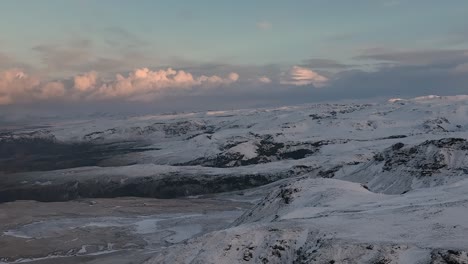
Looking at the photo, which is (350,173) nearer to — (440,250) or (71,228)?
(71,228)

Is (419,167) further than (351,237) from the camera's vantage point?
Yes

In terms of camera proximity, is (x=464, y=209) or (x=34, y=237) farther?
(x=34, y=237)

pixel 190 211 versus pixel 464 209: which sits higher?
pixel 464 209

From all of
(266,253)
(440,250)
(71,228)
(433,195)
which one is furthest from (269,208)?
(71,228)

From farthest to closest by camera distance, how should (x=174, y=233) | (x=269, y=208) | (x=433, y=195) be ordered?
1. (x=174, y=233)
2. (x=269, y=208)
3. (x=433, y=195)

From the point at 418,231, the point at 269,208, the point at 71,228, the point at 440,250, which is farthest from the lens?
the point at 71,228

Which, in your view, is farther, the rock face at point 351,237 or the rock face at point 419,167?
the rock face at point 419,167

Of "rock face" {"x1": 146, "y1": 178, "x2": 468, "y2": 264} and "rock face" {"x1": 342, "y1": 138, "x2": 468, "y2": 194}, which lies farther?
"rock face" {"x1": 342, "y1": 138, "x2": 468, "y2": 194}

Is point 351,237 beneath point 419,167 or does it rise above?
above
